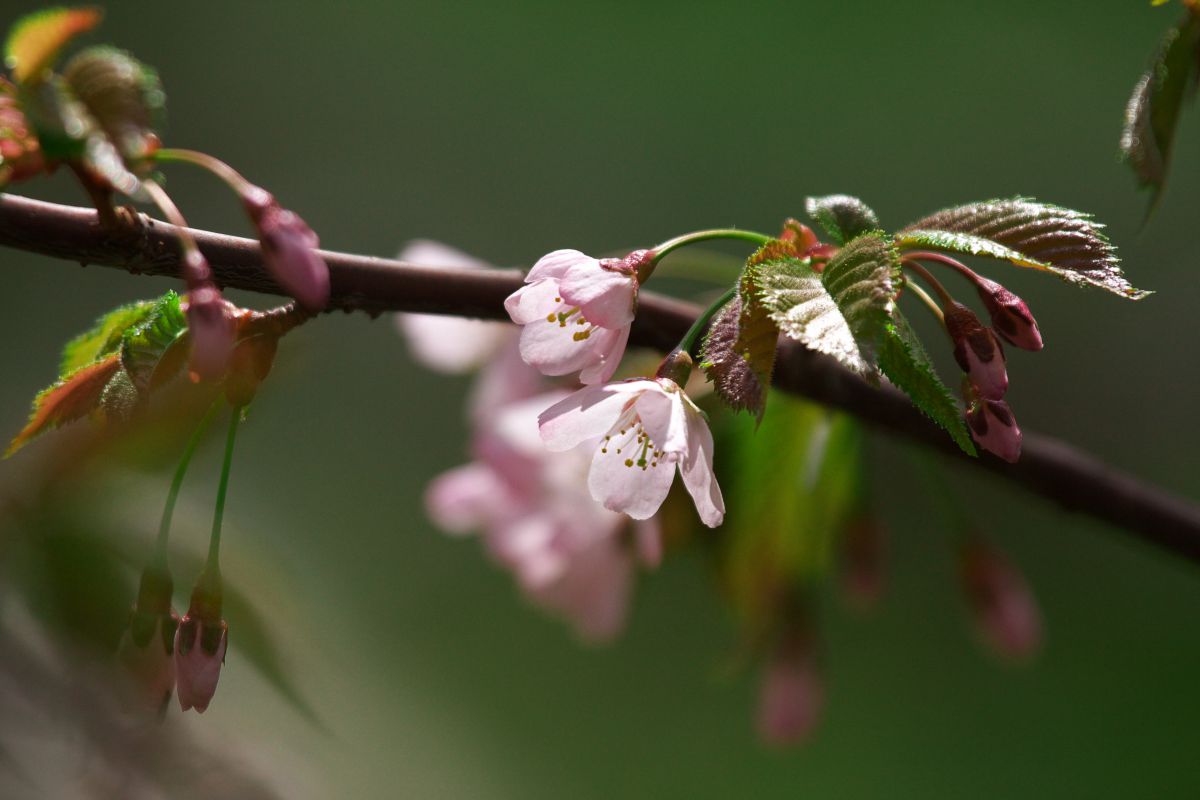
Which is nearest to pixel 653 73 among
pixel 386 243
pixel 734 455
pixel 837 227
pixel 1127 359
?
pixel 386 243

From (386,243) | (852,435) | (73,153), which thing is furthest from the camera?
(386,243)

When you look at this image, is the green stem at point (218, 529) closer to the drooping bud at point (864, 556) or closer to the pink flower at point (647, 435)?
the pink flower at point (647, 435)

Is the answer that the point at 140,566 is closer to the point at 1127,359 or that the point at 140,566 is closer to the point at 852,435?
the point at 852,435

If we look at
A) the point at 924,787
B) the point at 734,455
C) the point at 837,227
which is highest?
the point at 837,227

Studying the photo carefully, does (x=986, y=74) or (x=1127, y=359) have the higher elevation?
(x=986, y=74)

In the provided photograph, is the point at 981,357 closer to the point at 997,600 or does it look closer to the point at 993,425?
the point at 993,425

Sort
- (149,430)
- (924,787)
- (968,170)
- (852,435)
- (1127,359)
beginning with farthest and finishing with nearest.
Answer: (968,170) → (1127,359) → (924,787) → (852,435) → (149,430)

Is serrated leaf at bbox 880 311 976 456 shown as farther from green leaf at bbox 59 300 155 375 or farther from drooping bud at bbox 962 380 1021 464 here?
green leaf at bbox 59 300 155 375
